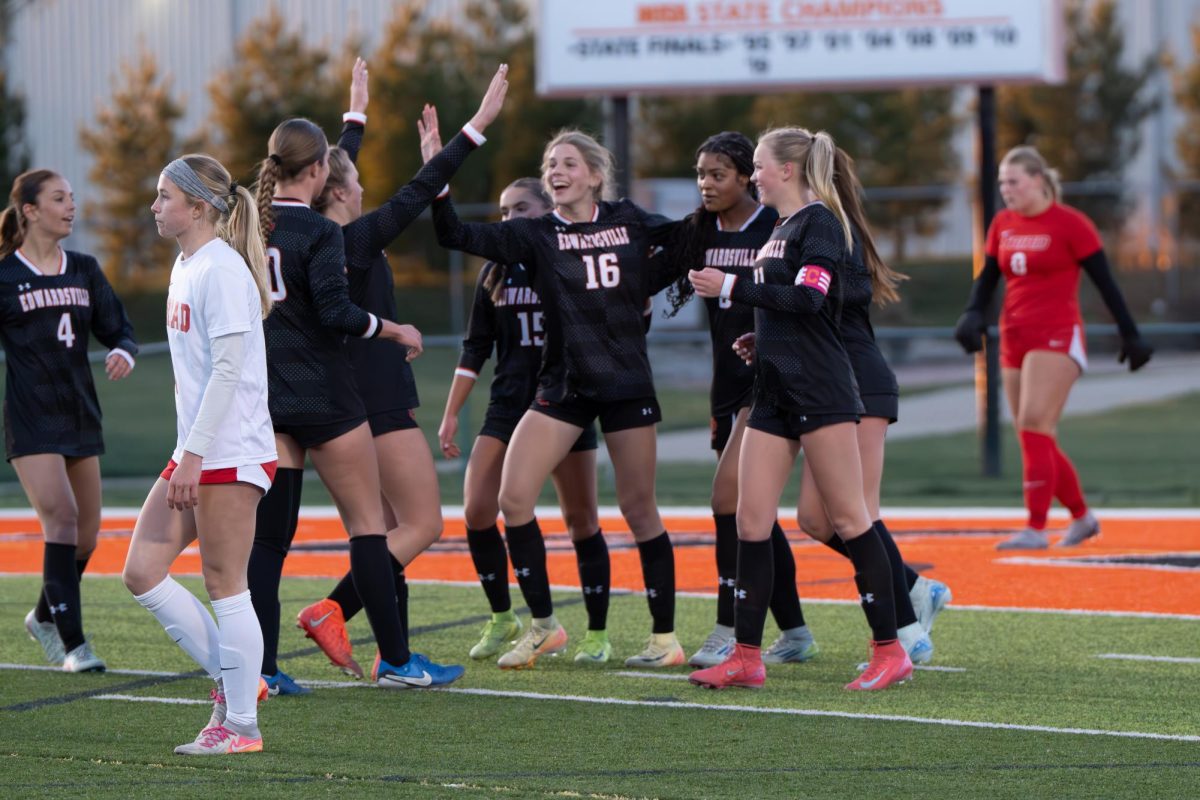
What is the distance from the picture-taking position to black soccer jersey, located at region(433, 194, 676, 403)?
21.8ft

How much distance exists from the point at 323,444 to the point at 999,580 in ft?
14.4

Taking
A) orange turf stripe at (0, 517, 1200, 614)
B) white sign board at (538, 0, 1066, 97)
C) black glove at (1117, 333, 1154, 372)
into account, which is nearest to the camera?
orange turf stripe at (0, 517, 1200, 614)

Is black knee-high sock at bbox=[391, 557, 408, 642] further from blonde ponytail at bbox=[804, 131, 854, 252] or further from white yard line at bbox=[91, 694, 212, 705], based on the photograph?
blonde ponytail at bbox=[804, 131, 854, 252]

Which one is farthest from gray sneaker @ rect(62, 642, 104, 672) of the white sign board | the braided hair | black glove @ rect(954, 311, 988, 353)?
the white sign board

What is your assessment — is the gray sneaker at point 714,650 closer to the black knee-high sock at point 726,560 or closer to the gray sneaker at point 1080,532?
the black knee-high sock at point 726,560

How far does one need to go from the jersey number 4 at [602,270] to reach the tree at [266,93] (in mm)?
24017

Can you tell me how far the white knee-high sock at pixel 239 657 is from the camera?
205 inches

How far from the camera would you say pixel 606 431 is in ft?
22.4

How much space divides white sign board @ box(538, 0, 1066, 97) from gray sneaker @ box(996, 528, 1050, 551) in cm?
601

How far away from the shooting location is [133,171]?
2969 cm

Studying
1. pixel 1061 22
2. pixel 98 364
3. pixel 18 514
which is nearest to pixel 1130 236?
pixel 1061 22

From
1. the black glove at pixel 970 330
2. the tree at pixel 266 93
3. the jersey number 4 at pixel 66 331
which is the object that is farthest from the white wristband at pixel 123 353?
the tree at pixel 266 93

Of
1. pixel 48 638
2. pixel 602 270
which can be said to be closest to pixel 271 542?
pixel 48 638

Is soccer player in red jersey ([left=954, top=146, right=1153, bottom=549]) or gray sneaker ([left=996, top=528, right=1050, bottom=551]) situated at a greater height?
soccer player in red jersey ([left=954, top=146, right=1153, bottom=549])
